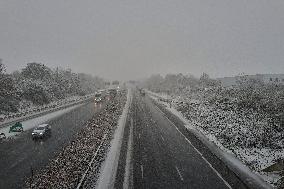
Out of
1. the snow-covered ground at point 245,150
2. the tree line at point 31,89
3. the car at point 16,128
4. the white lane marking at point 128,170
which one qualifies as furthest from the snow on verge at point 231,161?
the tree line at point 31,89

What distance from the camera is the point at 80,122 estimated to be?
5281cm

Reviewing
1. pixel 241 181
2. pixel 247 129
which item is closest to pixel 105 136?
pixel 247 129

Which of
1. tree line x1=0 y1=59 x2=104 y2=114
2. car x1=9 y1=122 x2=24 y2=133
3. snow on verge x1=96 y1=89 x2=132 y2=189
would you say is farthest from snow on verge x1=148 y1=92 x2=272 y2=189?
tree line x1=0 y1=59 x2=104 y2=114

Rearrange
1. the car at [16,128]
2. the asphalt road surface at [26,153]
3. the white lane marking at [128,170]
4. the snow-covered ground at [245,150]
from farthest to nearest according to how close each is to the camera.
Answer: the car at [16,128] → the snow-covered ground at [245,150] → the asphalt road surface at [26,153] → the white lane marking at [128,170]

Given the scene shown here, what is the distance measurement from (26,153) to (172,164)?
13.3 meters

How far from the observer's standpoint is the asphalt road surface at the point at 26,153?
24.1m

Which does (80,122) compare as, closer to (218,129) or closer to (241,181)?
(218,129)

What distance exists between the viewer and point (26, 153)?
31.7 metres

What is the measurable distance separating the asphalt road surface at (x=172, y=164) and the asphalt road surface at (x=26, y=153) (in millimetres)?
6334

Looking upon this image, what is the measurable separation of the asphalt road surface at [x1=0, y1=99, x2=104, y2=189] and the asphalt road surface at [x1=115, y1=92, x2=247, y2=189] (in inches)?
249

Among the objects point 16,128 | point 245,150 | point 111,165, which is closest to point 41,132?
point 16,128

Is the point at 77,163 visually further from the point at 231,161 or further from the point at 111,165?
the point at 231,161

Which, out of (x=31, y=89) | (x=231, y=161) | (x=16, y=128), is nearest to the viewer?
(x=231, y=161)

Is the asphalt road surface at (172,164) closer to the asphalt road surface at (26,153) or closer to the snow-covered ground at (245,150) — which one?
the snow-covered ground at (245,150)
